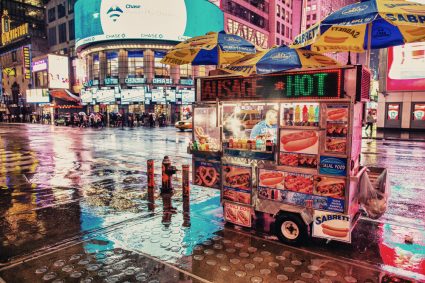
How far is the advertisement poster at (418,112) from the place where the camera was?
29438mm

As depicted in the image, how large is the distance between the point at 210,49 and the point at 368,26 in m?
3.57

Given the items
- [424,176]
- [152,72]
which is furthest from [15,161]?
[152,72]

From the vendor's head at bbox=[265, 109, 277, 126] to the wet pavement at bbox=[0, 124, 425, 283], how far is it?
2138 millimetres

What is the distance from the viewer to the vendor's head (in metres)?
6.37

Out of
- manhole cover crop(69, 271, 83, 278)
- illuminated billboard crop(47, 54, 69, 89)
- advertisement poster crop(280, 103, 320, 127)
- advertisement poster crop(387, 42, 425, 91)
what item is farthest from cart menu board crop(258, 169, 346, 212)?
illuminated billboard crop(47, 54, 69, 89)

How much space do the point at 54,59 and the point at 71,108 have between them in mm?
9801

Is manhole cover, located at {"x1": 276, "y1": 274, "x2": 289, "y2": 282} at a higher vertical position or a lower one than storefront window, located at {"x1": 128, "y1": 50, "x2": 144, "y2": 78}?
lower

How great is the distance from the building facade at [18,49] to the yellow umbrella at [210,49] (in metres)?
71.7

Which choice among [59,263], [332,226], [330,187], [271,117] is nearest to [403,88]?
[271,117]

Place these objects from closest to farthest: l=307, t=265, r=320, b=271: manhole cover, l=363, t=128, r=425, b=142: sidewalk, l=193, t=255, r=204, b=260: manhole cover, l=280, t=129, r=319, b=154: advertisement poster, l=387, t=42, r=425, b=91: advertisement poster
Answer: l=307, t=265, r=320, b=271: manhole cover < l=193, t=255, r=204, b=260: manhole cover < l=280, t=129, r=319, b=154: advertisement poster < l=363, t=128, r=425, b=142: sidewalk < l=387, t=42, r=425, b=91: advertisement poster

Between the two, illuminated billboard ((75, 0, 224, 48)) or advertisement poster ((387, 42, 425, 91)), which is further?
illuminated billboard ((75, 0, 224, 48))

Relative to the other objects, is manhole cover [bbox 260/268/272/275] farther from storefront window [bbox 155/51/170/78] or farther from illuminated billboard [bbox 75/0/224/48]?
storefront window [bbox 155/51/170/78]

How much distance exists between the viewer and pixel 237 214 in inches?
256

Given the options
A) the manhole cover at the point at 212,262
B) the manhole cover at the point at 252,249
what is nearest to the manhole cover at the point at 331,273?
the manhole cover at the point at 252,249
